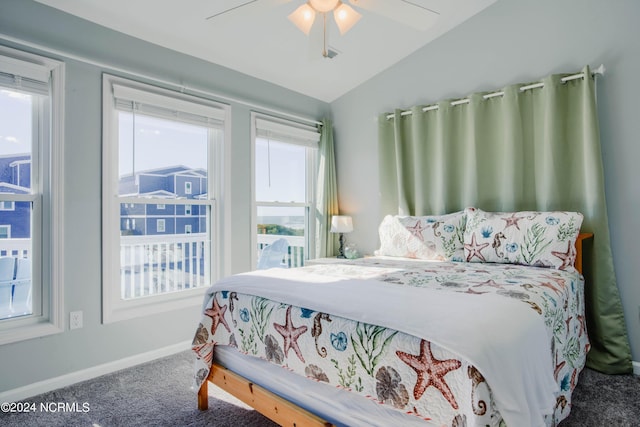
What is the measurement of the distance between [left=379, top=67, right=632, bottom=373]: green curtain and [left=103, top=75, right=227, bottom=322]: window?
5.49 feet

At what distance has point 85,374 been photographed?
7.82 feet

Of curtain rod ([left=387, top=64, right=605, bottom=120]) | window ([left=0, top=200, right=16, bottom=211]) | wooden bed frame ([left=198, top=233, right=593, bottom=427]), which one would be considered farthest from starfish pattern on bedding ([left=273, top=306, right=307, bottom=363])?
curtain rod ([left=387, top=64, right=605, bottom=120])

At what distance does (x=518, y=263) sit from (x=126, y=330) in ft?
8.84

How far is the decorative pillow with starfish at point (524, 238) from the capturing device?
2246 millimetres

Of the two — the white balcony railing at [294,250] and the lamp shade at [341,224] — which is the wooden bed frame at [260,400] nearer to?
the white balcony railing at [294,250]

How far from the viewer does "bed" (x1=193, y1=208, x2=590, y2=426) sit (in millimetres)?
1098

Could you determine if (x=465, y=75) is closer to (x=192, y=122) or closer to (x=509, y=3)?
(x=509, y=3)

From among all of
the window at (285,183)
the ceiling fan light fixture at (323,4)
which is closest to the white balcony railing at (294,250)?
the window at (285,183)

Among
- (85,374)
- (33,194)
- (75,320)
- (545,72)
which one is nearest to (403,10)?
(545,72)

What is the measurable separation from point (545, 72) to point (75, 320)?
3673mm

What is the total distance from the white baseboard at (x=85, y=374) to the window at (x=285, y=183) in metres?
1.07

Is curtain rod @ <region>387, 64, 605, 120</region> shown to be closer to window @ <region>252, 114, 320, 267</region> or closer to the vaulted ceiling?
the vaulted ceiling

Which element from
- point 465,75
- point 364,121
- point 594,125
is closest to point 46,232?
point 364,121

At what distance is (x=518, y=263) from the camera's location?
7.82 feet
